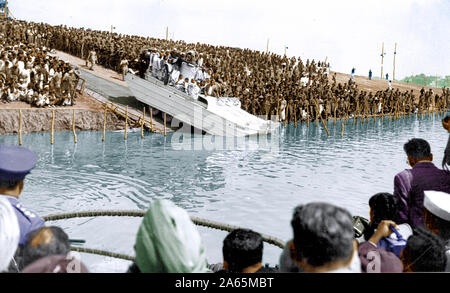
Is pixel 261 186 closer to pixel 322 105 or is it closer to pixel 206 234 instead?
pixel 206 234

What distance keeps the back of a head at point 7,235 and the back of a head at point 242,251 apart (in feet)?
4.08

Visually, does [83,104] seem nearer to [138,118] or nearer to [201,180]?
[138,118]

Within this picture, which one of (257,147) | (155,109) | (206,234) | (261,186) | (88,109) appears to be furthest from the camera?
(155,109)

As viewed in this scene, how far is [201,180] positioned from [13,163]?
11.4m

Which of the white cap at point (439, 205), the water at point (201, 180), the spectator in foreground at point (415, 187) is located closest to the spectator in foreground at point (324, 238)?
the white cap at point (439, 205)

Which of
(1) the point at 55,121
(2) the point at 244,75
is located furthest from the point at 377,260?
(2) the point at 244,75

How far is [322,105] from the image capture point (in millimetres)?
33438

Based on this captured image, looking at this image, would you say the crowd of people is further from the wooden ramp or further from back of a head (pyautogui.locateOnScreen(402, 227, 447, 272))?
back of a head (pyautogui.locateOnScreen(402, 227, 447, 272))

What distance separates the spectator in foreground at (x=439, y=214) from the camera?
3.14m

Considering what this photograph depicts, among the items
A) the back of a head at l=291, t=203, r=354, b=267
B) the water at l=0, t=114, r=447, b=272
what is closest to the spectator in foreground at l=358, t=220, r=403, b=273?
the back of a head at l=291, t=203, r=354, b=267

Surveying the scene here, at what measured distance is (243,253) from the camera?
8.77ft

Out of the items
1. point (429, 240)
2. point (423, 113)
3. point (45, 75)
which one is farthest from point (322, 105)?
point (429, 240)

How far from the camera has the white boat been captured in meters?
21.1
